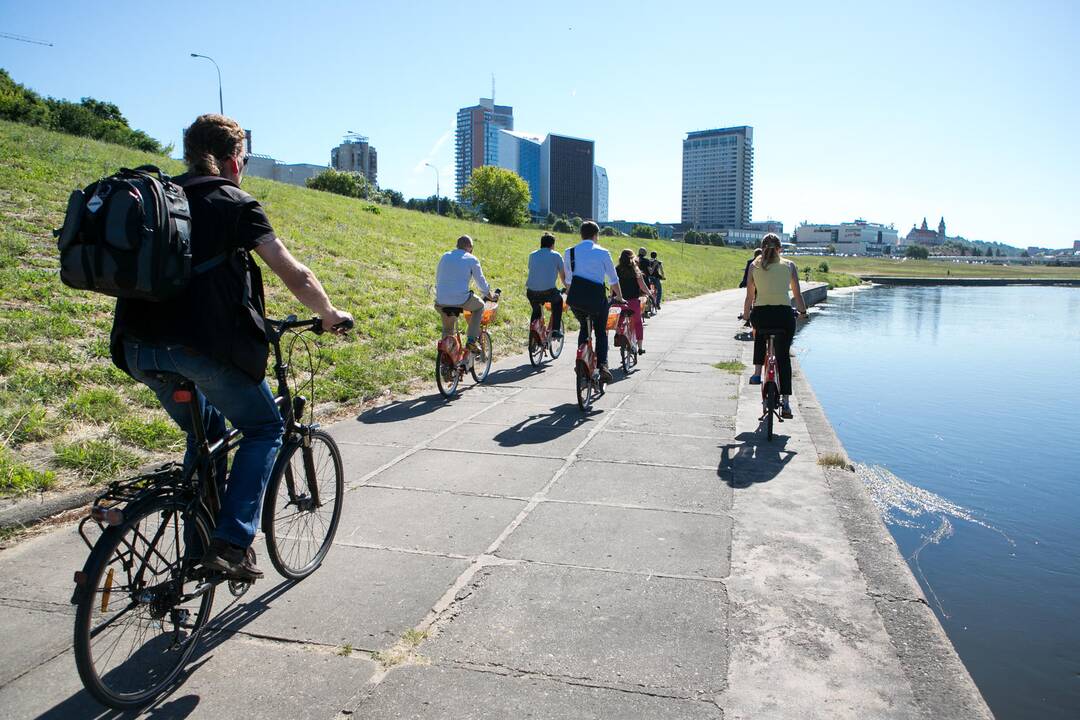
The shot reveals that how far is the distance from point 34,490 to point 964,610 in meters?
5.65

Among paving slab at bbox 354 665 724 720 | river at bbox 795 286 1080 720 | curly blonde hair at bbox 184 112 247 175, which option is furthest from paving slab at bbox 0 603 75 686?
river at bbox 795 286 1080 720

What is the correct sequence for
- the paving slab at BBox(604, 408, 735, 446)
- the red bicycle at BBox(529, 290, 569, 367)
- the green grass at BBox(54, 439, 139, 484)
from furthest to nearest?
the red bicycle at BBox(529, 290, 569, 367) → the paving slab at BBox(604, 408, 735, 446) → the green grass at BBox(54, 439, 139, 484)

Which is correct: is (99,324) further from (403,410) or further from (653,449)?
(653,449)

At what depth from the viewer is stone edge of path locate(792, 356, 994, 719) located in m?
2.87

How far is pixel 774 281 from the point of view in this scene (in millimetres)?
7387

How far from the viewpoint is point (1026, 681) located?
400 centimetres

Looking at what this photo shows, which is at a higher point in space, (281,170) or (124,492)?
(281,170)

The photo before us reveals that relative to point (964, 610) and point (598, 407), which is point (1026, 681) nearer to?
point (964, 610)

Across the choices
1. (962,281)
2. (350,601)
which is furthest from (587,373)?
(962,281)

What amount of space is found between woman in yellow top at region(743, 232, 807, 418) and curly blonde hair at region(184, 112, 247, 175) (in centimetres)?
531

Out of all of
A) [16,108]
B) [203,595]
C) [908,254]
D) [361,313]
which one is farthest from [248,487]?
[908,254]

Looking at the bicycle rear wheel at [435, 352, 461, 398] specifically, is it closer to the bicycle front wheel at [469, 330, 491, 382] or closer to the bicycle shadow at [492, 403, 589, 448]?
the bicycle front wheel at [469, 330, 491, 382]

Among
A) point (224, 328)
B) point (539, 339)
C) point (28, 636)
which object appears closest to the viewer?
point (224, 328)

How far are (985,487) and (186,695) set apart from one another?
7.09 meters
